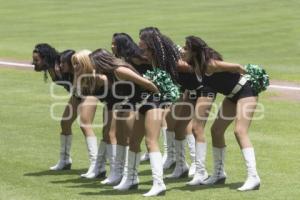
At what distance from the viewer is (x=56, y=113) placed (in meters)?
17.9

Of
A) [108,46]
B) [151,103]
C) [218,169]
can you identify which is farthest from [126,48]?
[108,46]

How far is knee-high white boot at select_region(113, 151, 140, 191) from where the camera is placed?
33.5ft

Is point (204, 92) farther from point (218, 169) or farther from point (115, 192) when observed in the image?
point (115, 192)

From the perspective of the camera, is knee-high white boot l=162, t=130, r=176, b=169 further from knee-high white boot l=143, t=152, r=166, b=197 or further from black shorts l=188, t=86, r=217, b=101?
knee-high white boot l=143, t=152, r=166, b=197

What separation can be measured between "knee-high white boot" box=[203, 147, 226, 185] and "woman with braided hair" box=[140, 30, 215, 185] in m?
0.11

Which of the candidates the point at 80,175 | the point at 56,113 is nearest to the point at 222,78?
the point at 80,175

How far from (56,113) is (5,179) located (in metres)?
6.91

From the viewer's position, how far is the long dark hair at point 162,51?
32.5ft

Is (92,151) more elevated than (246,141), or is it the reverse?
(246,141)

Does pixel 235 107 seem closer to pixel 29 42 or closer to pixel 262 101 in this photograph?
pixel 262 101

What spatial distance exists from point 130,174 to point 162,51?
1.78m

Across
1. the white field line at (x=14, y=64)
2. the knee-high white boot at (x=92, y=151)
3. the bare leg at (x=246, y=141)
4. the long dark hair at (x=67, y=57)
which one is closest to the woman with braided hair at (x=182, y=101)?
the bare leg at (x=246, y=141)

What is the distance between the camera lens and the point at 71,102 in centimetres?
1175

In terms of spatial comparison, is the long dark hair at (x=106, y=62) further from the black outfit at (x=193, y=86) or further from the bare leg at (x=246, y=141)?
the bare leg at (x=246, y=141)
